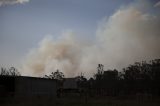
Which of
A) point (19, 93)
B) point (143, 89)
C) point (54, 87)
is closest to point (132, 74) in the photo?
point (143, 89)

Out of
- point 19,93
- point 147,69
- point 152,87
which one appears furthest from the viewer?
point 147,69

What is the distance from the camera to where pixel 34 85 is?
1908 inches

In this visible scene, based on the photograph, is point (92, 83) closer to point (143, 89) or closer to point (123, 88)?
point (123, 88)

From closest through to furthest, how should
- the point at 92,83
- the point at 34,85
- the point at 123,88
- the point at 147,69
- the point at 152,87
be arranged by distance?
the point at 34,85 < the point at 152,87 < the point at 123,88 < the point at 147,69 < the point at 92,83

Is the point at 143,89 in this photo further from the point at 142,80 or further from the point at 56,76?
the point at 56,76

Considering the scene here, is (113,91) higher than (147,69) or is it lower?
lower

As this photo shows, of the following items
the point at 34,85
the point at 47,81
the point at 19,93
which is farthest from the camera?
the point at 47,81

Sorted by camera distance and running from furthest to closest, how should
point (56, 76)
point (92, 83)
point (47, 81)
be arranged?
point (56, 76) < point (92, 83) < point (47, 81)

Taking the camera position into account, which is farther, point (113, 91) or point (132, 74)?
point (132, 74)

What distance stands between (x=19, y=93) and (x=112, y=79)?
4221cm

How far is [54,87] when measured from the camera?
52.5m

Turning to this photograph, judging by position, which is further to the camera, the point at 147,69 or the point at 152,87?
the point at 147,69

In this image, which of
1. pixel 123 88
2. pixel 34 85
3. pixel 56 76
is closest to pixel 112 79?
pixel 123 88

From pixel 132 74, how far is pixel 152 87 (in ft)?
45.2
